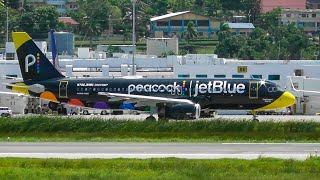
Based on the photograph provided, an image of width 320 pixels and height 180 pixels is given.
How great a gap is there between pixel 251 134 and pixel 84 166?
15378 millimetres

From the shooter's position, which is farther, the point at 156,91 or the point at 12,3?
the point at 12,3

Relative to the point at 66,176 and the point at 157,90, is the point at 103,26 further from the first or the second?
the point at 66,176

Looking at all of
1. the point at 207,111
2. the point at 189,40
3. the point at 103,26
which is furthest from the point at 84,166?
the point at 103,26

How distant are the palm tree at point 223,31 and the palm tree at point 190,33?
10.4ft

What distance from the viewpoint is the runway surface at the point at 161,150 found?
166ft

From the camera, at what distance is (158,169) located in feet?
149

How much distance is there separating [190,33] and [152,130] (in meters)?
112

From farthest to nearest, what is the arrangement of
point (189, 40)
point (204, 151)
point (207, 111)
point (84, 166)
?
point (189, 40) < point (207, 111) < point (204, 151) < point (84, 166)

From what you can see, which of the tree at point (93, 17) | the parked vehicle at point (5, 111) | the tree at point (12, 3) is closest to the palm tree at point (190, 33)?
the tree at point (93, 17)

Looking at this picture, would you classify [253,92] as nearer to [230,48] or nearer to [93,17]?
[230,48]

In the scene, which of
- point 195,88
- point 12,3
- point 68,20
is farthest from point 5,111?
point 12,3

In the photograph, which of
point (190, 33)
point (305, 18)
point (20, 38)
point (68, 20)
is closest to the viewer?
point (20, 38)

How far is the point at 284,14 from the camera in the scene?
193125mm

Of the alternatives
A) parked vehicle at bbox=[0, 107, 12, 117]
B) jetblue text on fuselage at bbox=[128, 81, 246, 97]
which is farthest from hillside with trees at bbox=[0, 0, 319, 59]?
jetblue text on fuselage at bbox=[128, 81, 246, 97]
